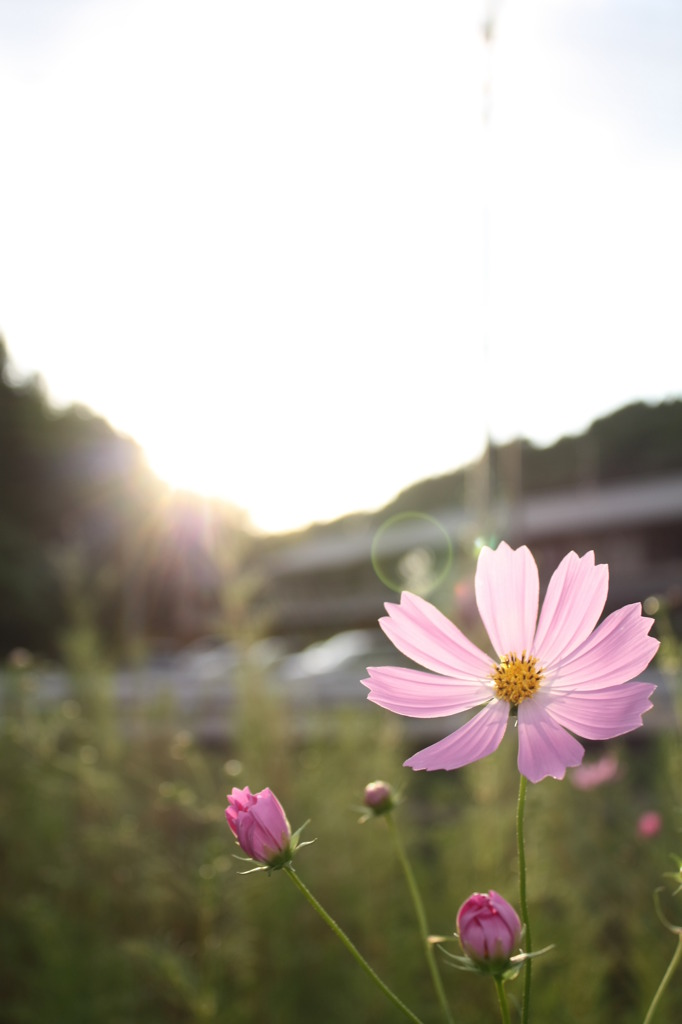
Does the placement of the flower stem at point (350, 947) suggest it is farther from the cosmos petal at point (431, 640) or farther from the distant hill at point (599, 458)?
the distant hill at point (599, 458)

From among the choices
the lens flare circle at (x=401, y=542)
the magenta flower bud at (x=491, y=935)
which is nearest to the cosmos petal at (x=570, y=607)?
the magenta flower bud at (x=491, y=935)

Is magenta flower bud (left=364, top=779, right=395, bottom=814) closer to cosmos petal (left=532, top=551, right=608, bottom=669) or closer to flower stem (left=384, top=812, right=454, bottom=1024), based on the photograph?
flower stem (left=384, top=812, right=454, bottom=1024)

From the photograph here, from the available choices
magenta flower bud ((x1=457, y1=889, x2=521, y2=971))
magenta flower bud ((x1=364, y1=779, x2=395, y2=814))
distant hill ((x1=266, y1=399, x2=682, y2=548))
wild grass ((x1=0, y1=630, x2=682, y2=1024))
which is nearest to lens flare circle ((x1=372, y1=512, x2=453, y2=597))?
distant hill ((x1=266, y1=399, x2=682, y2=548))

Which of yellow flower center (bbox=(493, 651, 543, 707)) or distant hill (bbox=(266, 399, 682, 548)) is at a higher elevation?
distant hill (bbox=(266, 399, 682, 548))

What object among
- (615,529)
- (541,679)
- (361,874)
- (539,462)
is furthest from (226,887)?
(539,462)

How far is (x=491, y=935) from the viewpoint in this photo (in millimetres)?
389

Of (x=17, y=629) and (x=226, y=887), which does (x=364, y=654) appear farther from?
(x=226, y=887)

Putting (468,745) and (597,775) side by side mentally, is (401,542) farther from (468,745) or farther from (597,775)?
(468,745)

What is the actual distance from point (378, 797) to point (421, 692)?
7.6 inches

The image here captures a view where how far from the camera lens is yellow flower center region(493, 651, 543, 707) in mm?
460

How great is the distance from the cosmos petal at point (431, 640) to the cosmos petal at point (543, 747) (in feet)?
0.23

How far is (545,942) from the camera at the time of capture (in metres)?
1.48

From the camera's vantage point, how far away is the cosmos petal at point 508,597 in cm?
49

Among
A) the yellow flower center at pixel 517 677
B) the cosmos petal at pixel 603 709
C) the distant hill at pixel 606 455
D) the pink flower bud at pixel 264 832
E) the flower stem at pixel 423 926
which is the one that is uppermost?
the distant hill at pixel 606 455
